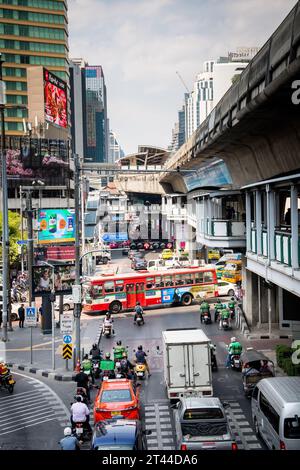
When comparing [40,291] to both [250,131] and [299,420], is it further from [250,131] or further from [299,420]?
[299,420]

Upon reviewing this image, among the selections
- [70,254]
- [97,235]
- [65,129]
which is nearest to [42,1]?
[65,129]

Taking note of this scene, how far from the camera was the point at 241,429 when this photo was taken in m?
16.1

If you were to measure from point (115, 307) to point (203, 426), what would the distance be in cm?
2344

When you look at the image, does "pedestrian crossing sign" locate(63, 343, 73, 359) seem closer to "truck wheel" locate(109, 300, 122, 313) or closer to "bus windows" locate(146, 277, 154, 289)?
"truck wheel" locate(109, 300, 122, 313)

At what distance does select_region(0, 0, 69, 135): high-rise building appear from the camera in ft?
301

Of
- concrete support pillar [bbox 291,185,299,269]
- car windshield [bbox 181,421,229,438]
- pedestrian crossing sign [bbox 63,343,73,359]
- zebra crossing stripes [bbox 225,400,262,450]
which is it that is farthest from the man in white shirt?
pedestrian crossing sign [bbox 63,343,73,359]

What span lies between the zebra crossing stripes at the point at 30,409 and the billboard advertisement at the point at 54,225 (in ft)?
92.4

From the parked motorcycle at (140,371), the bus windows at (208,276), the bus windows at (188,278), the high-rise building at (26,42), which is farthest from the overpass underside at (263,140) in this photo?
the high-rise building at (26,42)

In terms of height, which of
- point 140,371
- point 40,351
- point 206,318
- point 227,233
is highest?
point 227,233

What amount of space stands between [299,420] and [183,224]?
58.6 metres

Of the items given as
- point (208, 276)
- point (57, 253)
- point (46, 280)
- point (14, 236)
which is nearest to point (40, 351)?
point (46, 280)

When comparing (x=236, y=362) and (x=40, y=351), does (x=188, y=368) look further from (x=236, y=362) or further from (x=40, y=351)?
(x=40, y=351)

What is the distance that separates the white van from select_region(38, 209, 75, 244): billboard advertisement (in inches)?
1374

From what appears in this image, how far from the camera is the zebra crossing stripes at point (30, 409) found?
Result: 55.8ft
